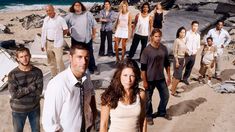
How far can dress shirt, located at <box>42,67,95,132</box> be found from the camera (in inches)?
142

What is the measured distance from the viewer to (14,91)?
5.65 meters

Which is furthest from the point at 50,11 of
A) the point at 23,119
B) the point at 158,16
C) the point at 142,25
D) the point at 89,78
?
the point at 89,78

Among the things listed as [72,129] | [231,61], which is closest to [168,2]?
[231,61]

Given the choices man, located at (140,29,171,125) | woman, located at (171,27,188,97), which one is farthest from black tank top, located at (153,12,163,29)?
→ man, located at (140,29,171,125)

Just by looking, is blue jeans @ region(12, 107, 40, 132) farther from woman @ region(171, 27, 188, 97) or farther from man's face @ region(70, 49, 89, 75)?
woman @ region(171, 27, 188, 97)

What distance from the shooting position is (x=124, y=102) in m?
4.23

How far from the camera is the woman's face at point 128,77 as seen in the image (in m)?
4.18

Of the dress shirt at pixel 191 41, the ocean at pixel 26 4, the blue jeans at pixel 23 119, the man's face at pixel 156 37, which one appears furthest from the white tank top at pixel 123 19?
the ocean at pixel 26 4

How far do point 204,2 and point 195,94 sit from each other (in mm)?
13234

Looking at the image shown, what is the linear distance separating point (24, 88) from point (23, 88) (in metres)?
0.01

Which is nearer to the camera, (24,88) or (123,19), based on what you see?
(24,88)

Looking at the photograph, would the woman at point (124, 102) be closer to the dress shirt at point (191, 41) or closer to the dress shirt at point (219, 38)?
the dress shirt at point (191, 41)

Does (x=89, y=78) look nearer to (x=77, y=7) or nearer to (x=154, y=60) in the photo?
(x=154, y=60)

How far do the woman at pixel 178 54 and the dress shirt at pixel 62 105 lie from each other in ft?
17.8
